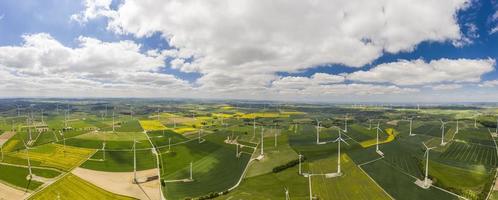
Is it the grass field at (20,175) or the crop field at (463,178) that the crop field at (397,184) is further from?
the grass field at (20,175)

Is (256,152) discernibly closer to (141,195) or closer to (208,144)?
(208,144)

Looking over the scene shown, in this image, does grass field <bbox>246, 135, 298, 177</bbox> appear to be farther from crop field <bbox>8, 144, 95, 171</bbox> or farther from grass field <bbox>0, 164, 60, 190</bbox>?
crop field <bbox>8, 144, 95, 171</bbox>

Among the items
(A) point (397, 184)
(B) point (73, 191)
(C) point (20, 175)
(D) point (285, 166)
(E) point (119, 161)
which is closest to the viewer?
(B) point (73, 191)

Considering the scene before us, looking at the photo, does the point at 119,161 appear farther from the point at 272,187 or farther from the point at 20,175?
the point at 272,187

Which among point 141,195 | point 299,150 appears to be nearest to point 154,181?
point 141,195

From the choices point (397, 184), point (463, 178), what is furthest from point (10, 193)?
point (463, 178)

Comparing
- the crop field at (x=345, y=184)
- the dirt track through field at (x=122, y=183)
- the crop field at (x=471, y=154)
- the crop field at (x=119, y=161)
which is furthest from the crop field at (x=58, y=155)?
the crop field at (x=471, y=154)
